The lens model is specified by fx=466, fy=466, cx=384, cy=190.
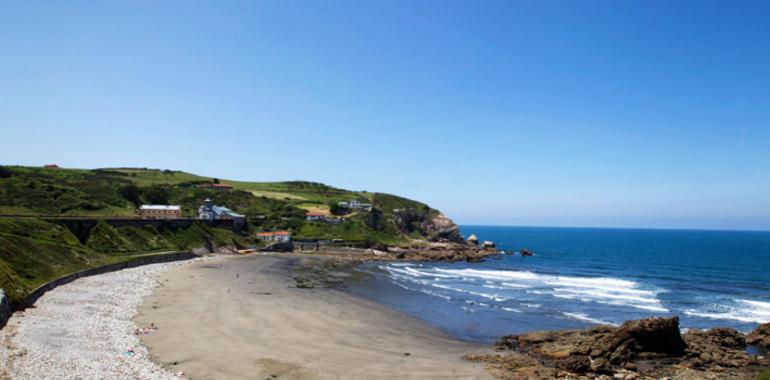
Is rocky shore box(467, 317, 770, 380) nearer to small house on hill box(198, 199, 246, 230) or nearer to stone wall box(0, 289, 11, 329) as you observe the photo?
stone wall box(0, 289, 11, 329)

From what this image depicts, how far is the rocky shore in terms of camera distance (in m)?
25.2

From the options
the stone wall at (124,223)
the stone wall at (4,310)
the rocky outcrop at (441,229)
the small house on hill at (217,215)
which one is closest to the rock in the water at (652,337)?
the stone wall at (4,310)

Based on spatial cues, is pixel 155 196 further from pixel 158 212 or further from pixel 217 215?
pixel 158 212

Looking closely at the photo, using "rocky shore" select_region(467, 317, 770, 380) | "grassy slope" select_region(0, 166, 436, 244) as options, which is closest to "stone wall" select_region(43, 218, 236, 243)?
"grassy slope" select_region(0, 166, 436, 244)

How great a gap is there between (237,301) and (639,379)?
3144 centimetres

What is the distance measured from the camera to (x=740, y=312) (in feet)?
149

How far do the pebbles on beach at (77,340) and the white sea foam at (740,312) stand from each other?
46.3m

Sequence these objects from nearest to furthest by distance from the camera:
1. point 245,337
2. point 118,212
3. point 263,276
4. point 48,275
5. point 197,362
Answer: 1. point 197,362
2. point 245,337
3. point 48,275
4. point 263,276
5. point 118,212

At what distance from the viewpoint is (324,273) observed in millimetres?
69062

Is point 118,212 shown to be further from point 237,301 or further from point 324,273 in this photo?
point 237,301

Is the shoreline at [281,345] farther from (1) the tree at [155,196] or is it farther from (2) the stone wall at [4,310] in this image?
(1) the tree at [155,196]

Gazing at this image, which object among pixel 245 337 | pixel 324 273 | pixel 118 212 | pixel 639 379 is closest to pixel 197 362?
pixel 245 337

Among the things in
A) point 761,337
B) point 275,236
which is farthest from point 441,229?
point 761,337

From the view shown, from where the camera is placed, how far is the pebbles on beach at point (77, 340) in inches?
786
